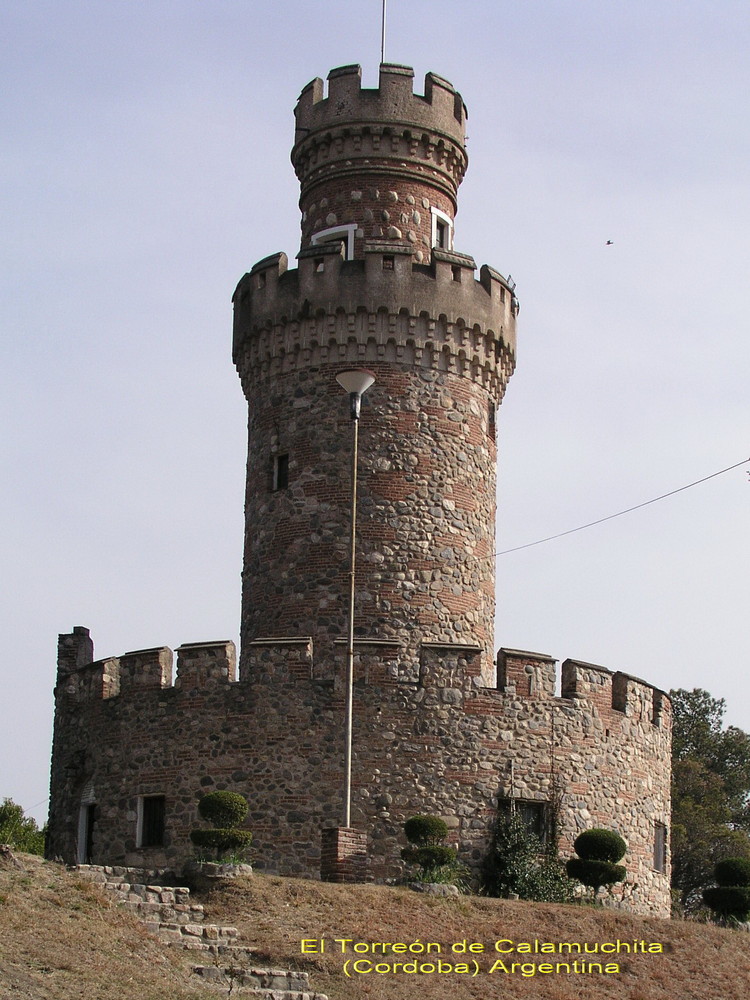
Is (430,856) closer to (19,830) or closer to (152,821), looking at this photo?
(152,821)

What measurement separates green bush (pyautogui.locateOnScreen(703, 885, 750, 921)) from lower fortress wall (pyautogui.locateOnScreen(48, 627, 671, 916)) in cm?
148

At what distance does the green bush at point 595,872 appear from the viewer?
28484 millimetres

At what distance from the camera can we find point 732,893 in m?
29.4

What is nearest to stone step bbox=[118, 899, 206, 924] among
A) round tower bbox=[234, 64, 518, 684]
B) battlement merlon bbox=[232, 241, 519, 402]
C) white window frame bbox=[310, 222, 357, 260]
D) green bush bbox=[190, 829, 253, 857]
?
green bush bbox=[190, 829, 253, 857]

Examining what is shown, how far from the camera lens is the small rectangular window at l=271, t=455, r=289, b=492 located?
3269cm

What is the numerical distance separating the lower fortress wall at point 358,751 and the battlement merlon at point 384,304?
652 centimetres

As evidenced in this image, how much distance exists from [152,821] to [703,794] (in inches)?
1009

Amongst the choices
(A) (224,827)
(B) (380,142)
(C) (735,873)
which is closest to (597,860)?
(C) (735,873)

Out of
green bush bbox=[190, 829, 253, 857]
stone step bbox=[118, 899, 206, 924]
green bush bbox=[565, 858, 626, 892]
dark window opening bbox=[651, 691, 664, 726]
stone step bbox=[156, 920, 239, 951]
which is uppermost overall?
dark window opening bbox=[651, 691, 664, 726]

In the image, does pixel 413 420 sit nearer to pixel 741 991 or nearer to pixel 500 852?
pixel 500 852

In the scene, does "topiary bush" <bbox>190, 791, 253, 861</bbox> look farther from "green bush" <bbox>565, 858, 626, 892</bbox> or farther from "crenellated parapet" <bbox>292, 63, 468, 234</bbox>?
"crenellated parapet" <bbox>292, 63, 468, 234</bbox>

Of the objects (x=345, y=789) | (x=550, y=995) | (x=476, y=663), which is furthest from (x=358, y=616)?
(x=550, y=995)

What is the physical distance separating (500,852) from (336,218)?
13392mm

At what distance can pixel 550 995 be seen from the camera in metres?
23.0
